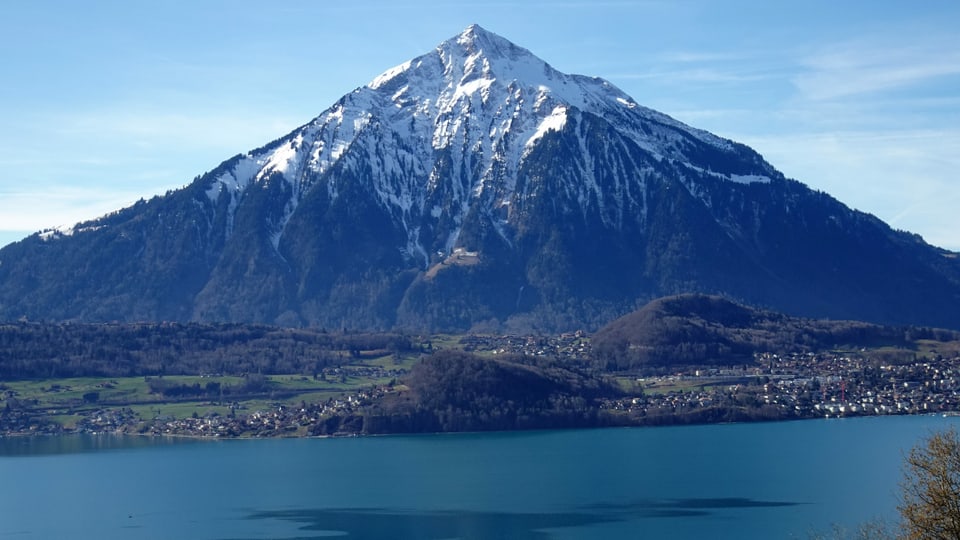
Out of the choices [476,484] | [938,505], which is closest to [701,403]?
[476,484]

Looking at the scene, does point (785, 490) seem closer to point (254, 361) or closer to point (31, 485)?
point (31, 485)

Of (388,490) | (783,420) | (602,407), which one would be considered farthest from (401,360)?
(388,490)

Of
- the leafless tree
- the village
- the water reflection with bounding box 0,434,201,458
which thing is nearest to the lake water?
the water reflection with bounding box 0,434,201,458

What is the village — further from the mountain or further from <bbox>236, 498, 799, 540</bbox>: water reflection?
<bbox>236, 498, 799, 540</bbox>: water reflection

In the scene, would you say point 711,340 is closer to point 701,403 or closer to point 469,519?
point 701,403

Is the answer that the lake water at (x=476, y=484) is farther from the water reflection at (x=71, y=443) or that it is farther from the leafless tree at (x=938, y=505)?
the leafless tree at (x=938, y=505)
